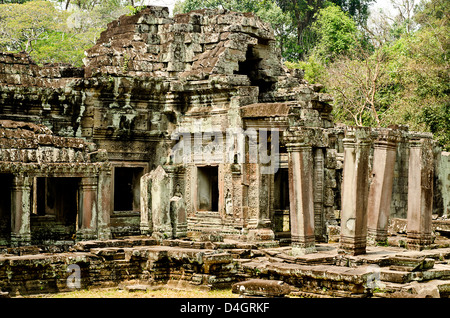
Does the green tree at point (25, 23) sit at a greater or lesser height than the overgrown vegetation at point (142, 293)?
greater

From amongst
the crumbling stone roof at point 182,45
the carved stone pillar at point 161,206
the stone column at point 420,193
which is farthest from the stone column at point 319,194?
the carved stone pillar at point 161,206

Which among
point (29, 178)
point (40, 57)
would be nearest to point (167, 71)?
point (29, 178)

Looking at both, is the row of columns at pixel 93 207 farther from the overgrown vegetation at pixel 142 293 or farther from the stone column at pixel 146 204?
the overgrown vegetation at pixel 142 293

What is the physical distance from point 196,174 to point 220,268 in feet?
12.9

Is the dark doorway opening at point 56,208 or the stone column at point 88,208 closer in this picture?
the stone column at point 88,208

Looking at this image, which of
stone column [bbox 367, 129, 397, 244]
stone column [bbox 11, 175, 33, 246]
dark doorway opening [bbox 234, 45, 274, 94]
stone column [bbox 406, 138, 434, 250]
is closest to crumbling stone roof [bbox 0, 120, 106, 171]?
stone column [bbox 11, 175, 33, 246]

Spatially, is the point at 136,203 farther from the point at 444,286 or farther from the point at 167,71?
the point at 444,286

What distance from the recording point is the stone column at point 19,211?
13398mm

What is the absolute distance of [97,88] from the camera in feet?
51.3

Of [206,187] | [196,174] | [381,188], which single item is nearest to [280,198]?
[206,187]

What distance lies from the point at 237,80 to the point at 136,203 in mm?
3918

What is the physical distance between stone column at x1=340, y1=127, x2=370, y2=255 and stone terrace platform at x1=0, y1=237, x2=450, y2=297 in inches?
11.7

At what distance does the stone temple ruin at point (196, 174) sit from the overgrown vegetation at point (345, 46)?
744cm

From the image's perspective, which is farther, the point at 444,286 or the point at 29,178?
the point at 29,178
